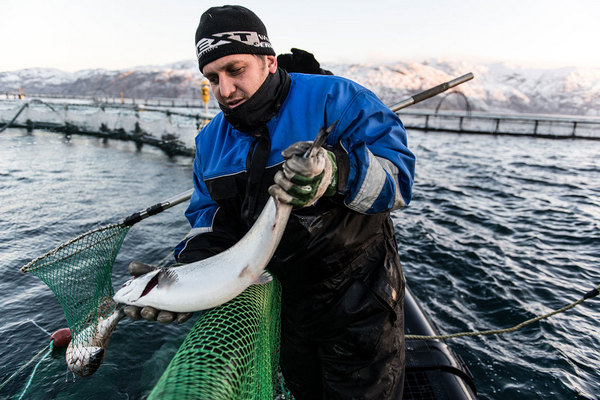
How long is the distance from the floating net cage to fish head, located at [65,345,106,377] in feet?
0.14

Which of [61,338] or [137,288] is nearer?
[137,288]

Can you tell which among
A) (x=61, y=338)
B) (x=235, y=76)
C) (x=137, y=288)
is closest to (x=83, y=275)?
(x=61, y=338)

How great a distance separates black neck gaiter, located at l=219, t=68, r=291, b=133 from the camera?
2.13 m

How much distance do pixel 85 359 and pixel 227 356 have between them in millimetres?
1980

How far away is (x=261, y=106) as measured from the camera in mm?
2139

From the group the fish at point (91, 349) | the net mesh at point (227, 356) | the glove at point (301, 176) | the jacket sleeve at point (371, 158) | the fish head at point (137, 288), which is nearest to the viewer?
the net mesh at point (227, 356)

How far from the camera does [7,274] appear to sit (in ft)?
20.6

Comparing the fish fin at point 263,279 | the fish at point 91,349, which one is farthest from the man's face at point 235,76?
the fish at point 91,349

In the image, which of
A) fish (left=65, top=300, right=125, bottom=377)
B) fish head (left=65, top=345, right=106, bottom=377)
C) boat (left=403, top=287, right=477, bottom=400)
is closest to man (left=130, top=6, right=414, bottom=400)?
boat (left=403, top=287, right=477, bottom=400)

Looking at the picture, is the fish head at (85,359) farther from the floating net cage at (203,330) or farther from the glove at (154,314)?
the glove at (154,314)

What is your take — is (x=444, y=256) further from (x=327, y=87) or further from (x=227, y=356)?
(x=227, y=356)

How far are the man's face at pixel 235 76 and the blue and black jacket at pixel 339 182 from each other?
0.23m

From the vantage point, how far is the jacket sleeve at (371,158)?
1718mm

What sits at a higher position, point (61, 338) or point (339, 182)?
point (339, 182)
